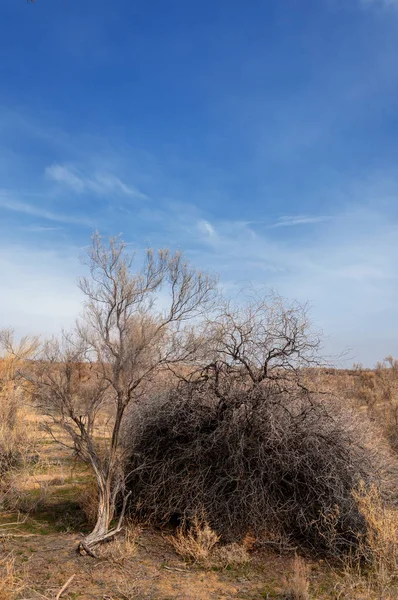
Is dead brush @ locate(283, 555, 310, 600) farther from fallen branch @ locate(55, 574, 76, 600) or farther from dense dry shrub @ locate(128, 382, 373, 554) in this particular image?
fallen branch @ locate(55, 574, 76, 600)

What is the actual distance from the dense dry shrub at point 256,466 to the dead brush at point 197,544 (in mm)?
249

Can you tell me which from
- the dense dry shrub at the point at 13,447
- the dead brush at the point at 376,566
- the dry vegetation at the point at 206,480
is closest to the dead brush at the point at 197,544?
the dry vegetation at the point at 206,480

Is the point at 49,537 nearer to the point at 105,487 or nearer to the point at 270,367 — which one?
the point at 105,487

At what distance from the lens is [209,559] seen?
19.0ft

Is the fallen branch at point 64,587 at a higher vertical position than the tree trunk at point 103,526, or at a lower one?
lower

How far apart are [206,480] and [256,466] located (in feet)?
2.76

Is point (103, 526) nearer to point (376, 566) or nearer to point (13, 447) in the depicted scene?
point (376, 566)

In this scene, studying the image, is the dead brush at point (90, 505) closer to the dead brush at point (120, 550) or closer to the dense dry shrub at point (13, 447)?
the dead brush at point (120, 550)

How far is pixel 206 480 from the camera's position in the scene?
6895mm

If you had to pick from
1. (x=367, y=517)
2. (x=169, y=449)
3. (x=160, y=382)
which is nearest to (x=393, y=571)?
(x=367, y=517)

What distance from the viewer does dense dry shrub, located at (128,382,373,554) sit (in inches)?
248

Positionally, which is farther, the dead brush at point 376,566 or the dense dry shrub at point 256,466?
the dense dry shrub at point 256,466

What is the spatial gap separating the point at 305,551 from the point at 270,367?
8.78ft

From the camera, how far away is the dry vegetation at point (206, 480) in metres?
5.39
